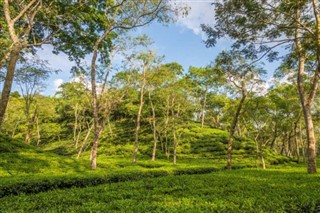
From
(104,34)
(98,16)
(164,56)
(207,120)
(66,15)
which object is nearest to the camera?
(66,15)

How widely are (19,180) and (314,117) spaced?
1652 inches

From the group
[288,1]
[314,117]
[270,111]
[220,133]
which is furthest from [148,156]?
[288,1]

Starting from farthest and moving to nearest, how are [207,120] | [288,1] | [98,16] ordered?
[207,120], [98,16], [288,1]

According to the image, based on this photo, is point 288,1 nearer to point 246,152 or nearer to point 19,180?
point 19,180

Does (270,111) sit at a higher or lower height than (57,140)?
higher

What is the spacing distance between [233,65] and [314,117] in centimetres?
2594

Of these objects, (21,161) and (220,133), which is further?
(220,133)

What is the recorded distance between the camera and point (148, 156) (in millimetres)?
39656

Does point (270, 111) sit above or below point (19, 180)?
above

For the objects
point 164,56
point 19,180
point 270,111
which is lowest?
point 19,180

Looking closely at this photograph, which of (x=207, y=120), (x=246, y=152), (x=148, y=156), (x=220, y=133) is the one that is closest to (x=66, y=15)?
(x=148, y=156)

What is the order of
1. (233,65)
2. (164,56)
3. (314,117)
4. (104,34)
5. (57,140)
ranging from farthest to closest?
(57,140), (314,117), (164,56), (233,65), (104,34)

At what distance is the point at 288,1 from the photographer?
1046 cm

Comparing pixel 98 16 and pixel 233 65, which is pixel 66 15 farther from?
pixel 233 65
